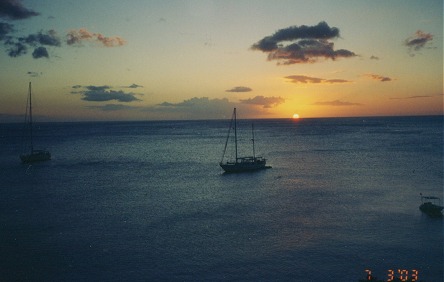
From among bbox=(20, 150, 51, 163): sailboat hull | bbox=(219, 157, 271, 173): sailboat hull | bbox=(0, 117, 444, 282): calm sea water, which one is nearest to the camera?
bbox=(0, 117, 444, 282): calm sea water

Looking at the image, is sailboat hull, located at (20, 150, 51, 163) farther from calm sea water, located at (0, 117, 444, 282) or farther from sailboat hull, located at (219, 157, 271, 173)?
sailboat hull, located at (219, 157, 271, 173)

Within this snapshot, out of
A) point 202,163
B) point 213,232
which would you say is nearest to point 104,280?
point 213,232

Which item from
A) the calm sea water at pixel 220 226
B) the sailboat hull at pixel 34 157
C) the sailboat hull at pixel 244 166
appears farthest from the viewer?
the sailboat hull at pixel 34 157

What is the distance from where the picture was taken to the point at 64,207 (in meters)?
60.0

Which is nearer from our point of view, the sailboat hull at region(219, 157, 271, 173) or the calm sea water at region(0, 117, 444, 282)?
the calm sea water at region(0, 117, 444, 282)

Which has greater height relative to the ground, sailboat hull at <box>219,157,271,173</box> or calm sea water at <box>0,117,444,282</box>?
sailboat hull at <box>219,157,271,173</box>

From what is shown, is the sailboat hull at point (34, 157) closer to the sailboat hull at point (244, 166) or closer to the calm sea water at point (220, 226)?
the calm sea water at point (220, 226)

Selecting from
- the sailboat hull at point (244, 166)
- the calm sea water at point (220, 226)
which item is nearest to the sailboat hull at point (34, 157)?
the calm sea water at point (220, 226)

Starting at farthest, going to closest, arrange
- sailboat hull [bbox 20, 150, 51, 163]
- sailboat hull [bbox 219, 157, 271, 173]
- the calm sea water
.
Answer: sailboat hull [bbox 20, 150, 51, 163], sailboat hull [bbox 219, 157, 271, 173], the calm sea water

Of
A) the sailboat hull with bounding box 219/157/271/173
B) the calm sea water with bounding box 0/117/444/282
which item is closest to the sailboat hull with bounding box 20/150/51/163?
the calm sea water with bounding box 0/117/444/282

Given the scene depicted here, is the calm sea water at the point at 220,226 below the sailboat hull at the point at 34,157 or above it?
below

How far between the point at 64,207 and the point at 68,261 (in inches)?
914

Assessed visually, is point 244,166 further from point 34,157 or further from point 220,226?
point 34,157

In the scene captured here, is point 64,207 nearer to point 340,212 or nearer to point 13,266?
point 13,266
